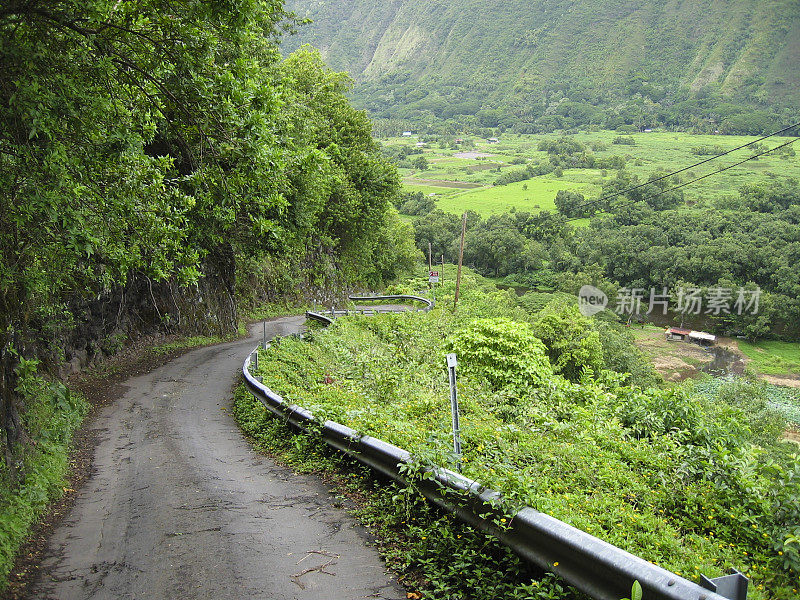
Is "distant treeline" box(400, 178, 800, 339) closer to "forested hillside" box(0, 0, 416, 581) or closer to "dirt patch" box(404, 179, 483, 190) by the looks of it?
"dirt patch" box(404, 179, 483, 190)

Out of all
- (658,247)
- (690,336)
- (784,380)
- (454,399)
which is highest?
(658,247)

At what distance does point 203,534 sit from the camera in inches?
220

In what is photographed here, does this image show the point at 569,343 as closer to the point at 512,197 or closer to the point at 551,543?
the point at 551,543

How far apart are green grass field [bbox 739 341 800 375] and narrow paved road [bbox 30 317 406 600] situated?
3031 inches

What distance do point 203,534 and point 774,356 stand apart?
3422 inches

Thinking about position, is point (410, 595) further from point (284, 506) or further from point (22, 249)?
point (22, 249)

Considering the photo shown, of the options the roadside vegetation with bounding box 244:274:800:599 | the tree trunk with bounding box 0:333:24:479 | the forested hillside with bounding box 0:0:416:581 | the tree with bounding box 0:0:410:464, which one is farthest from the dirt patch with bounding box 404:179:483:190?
the tree trunk with bounding box 0:333:24:479

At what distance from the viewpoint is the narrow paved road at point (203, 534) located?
4.57 metres

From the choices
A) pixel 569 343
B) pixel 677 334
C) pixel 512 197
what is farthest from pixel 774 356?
pixel 512 197

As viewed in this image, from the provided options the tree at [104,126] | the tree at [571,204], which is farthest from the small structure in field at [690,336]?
the tree at [104,126]

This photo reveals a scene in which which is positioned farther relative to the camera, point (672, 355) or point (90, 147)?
point (672, 355)

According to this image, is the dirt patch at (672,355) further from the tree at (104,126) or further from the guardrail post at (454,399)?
the guardrail post at (454,399)

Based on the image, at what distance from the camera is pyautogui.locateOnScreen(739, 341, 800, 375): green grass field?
71.5 m

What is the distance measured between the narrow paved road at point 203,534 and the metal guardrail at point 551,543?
0.74 metres
